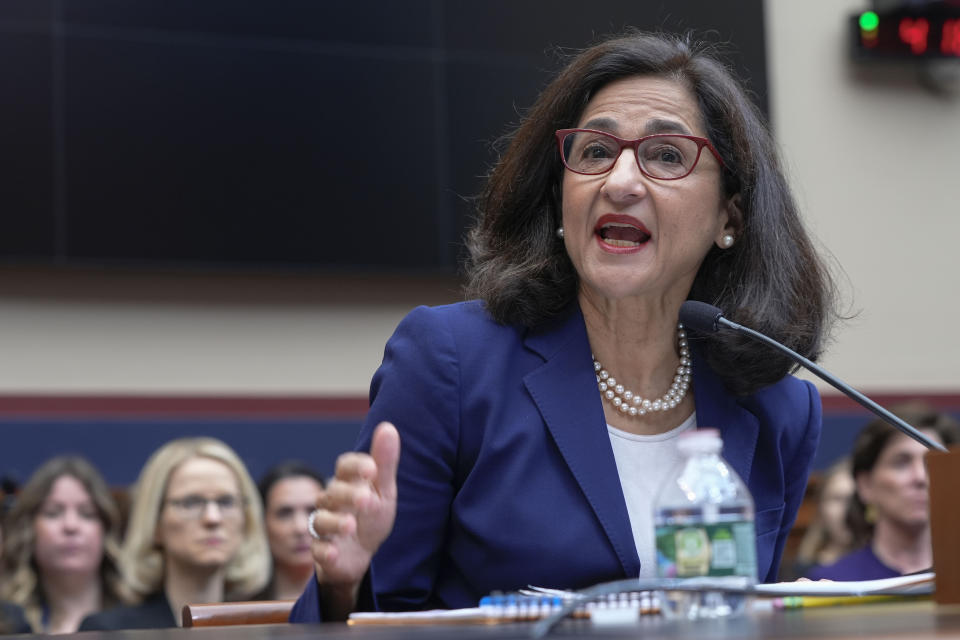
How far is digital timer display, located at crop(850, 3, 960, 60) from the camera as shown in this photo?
6.01 metres

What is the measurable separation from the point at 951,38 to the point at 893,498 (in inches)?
124

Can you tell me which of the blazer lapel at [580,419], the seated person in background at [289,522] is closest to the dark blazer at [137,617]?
the seated person in background at [289,522]

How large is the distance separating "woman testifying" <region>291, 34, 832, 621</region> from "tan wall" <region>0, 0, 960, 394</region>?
307cm

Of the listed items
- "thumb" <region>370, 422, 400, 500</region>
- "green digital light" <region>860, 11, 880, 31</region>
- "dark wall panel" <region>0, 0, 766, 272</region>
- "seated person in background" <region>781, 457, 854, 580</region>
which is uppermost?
"green digital light" <region>860, 11, 880, 31</region>

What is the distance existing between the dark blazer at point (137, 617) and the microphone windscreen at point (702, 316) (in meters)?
1.95

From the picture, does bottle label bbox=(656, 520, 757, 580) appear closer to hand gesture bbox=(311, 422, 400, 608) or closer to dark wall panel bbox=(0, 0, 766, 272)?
hand gesture bbox=(311, 422, 400, 608)

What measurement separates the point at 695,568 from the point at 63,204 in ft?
12.7

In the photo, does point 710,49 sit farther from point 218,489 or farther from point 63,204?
point 63,204

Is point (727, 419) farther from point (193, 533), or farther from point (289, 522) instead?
point (289, 522)

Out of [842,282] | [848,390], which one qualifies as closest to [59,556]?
[848,390]

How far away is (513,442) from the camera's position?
5.71 ft

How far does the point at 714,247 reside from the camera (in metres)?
2.13

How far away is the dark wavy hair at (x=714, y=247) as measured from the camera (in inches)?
76.8

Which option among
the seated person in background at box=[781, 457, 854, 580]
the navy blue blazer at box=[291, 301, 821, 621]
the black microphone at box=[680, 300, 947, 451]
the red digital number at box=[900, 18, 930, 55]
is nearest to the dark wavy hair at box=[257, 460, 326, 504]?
the seated person in background at box=[781, 457, 854, 580]
